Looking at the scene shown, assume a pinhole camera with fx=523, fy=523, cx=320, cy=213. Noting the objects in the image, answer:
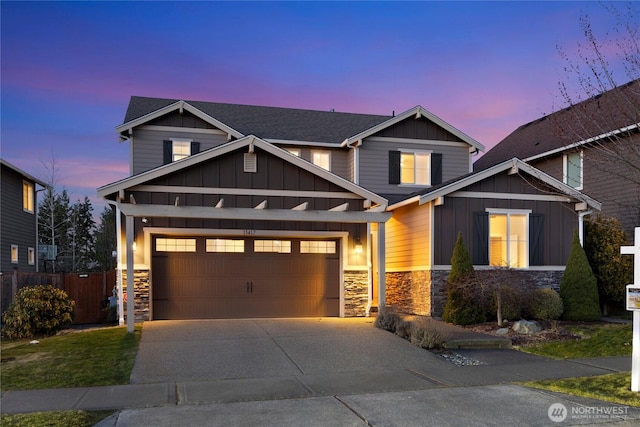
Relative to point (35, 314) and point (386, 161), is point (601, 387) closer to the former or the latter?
point (35, 314)

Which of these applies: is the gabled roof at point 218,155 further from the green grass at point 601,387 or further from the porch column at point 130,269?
the green grass at point 601,387

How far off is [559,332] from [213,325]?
8337 mm

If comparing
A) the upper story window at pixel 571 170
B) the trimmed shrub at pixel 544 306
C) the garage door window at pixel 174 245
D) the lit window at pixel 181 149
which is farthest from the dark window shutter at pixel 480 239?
the lit window at pixel 181 149

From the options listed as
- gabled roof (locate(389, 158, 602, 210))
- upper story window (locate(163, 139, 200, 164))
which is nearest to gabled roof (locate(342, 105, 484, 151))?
gabled roof (locate(389, 158, 602, 210))

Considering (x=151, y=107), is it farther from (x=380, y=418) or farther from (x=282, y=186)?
(x=380, y=418)

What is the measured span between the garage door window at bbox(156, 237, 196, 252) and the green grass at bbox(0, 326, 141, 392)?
2558 mm

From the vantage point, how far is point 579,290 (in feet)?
47.4

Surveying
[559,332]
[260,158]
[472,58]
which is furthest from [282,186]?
[559,332]

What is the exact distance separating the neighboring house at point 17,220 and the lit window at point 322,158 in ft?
40.0

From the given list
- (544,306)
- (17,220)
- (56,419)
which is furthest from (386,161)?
(17,220)

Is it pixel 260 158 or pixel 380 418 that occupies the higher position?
pixel 260 158

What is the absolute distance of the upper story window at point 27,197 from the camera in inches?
930

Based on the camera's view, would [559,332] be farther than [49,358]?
Yes

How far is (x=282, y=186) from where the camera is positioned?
48.0 feet
